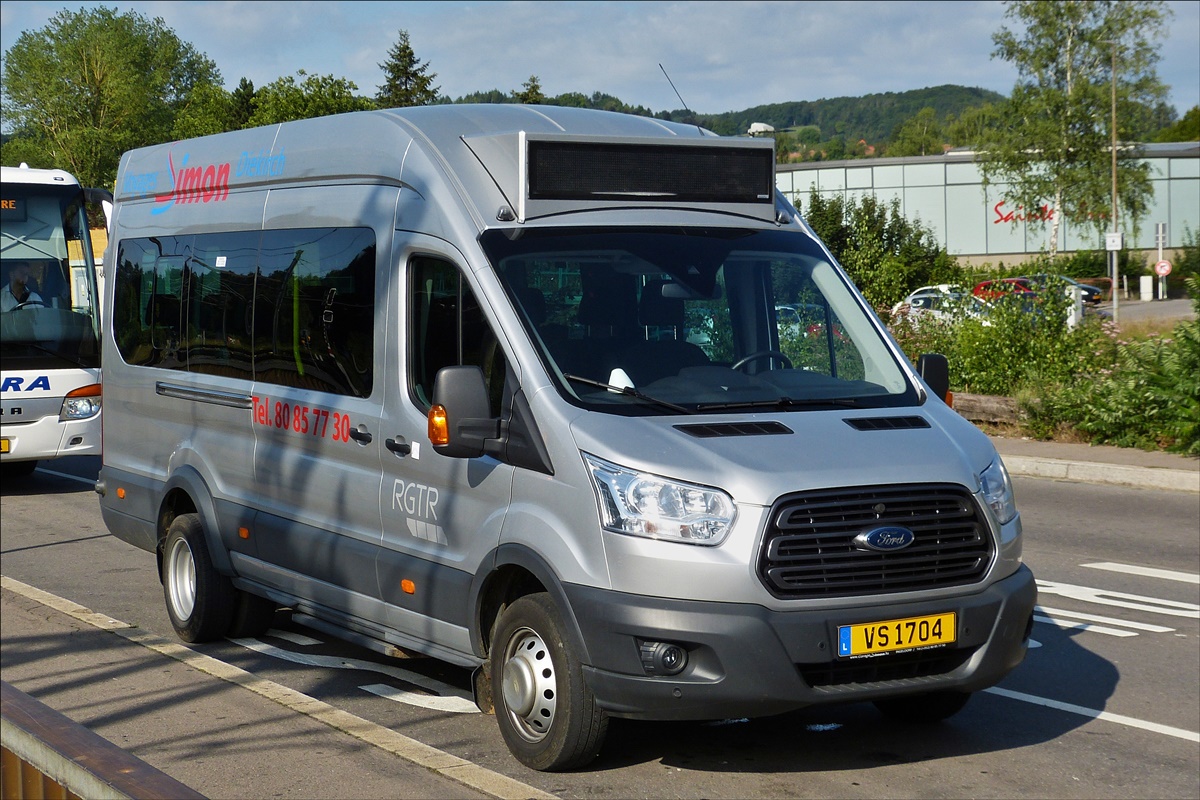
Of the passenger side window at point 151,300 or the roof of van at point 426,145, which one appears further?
the passenger side window at point 151,300

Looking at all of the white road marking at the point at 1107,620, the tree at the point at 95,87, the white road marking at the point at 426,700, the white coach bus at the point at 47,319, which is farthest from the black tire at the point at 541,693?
the tree at the point at 95,87

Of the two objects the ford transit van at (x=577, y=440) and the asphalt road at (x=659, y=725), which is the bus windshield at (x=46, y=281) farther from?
the ford transit van at (x=577, y=440)

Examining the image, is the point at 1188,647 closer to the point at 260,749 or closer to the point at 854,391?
the point at 854,391

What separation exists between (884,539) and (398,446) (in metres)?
2.17

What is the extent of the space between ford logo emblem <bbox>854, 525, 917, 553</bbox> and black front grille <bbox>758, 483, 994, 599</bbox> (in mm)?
13

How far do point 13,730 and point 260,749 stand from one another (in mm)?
3635

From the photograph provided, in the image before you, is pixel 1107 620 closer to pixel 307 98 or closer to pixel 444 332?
pixel 444 332

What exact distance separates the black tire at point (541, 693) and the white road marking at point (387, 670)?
99cm

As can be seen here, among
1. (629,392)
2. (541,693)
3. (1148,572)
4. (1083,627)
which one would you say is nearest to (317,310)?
(629,392)

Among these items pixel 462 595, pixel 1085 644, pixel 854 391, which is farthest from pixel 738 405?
pixel 1085 644

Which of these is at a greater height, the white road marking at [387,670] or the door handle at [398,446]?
the door handle at [398,446]

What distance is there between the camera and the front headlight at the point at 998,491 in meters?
5.42

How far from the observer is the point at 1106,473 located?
1427 centimetres

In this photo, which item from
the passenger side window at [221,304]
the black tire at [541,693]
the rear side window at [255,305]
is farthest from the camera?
the passenger side window at [221,304]
